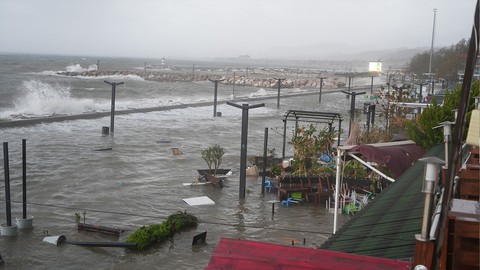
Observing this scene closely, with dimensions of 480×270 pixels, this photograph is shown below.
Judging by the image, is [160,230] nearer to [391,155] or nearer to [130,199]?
[130,199]

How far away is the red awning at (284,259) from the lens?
12.1 ft

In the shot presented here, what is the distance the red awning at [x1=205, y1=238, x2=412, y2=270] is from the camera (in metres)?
3.69

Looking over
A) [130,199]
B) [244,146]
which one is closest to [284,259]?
[244,146]

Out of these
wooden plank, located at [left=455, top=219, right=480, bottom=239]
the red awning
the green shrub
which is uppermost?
Answer: wooden plank, located at [left=455, top=219, right=480, bottom=239]

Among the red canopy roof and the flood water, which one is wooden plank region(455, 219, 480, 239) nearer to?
the red canopy roof

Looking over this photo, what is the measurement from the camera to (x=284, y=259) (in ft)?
12.3

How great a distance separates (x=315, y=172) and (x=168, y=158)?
7909mm

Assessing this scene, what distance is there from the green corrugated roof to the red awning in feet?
2.77

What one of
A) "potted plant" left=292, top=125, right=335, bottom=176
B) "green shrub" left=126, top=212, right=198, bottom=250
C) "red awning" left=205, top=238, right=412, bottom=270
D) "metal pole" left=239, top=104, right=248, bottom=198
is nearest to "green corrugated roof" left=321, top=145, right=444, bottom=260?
"red awning" left=205, top=238, right=412, bottom=270

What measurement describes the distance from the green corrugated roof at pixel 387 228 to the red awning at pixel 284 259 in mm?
845

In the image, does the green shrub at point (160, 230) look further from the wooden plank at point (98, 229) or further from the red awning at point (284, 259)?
the red awning at point (284, 259)

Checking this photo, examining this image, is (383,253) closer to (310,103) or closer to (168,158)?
(168,158)

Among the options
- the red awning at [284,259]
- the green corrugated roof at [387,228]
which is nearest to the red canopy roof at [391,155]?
the green corrugated roof at [387,228]

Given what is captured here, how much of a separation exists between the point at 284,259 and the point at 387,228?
8.40 feet
